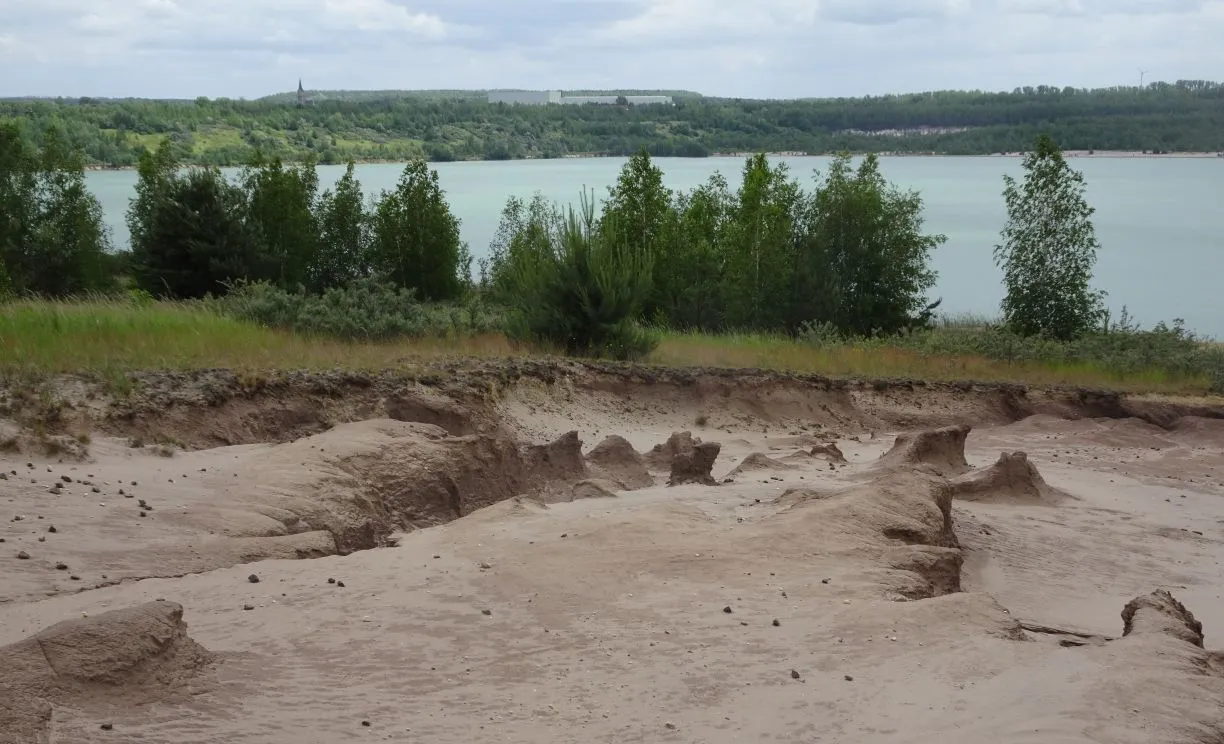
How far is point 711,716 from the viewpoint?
622 cm

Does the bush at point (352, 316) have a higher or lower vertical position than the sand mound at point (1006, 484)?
higher

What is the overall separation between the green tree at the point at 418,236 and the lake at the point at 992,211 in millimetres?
23357

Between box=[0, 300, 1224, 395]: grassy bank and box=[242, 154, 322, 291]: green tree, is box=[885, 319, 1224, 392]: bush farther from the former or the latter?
box=[242, 154, 322, 291]: green tree

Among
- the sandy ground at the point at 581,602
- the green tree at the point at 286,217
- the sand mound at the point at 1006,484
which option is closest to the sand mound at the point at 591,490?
the sandy ground at the point at 581,602

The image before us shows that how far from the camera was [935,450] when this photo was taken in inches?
539

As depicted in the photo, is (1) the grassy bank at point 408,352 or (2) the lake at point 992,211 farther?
(2) the lake at point 992,211

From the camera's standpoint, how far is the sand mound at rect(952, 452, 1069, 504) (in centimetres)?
1273

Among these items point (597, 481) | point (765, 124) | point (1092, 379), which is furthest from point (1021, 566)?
point (765, 124)

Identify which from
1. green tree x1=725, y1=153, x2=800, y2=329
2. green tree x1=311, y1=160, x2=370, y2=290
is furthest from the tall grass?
green tree x1=311, y1=160, x2=370, y2=290

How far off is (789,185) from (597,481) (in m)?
35.8

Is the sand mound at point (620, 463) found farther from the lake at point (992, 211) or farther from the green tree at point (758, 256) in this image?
the lake at point (992, 211)

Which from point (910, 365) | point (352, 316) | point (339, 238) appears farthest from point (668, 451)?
point (339, 238)

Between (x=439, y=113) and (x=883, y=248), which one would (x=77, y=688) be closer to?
(x=883, y=248)

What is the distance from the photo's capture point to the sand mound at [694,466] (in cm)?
1226
